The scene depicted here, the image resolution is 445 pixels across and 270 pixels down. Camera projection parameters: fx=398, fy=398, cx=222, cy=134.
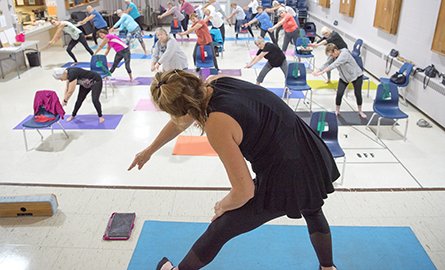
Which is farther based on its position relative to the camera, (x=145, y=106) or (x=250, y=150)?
(x=145, y=106)

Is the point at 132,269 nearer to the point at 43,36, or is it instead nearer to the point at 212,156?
the point at 212,156

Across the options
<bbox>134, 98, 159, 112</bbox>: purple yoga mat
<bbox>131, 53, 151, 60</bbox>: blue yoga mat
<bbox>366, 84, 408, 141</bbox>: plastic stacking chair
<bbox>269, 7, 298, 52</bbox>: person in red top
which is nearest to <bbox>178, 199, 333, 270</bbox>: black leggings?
<bbox>366, 84, 408, 141</bbox>: plastic stacking chair

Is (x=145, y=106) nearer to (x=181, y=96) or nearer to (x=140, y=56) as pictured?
(x=140, y=56)

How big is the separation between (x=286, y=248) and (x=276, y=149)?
1.45 metres

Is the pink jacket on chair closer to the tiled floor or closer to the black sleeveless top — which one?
the tiled floor

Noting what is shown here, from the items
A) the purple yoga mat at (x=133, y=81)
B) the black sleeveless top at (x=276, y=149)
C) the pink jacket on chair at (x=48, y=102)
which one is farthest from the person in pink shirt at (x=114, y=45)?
the black sleeveless top at (x=276, y=149)

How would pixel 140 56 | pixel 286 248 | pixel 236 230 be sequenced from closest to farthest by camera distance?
1. pixel 236 230
2. pixel 286 248
3. pixel 140 56

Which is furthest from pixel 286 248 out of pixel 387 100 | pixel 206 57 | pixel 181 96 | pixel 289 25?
pixel 289 25

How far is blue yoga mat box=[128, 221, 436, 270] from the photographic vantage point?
3004 millimetres

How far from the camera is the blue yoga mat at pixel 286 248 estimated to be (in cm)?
300

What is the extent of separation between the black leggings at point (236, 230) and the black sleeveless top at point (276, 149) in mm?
63

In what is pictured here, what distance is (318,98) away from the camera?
7234mm

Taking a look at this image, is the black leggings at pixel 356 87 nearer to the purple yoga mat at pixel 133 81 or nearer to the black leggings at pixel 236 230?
the purple yoga mat at pixel 133 81

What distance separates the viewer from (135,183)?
4332 millimetres
